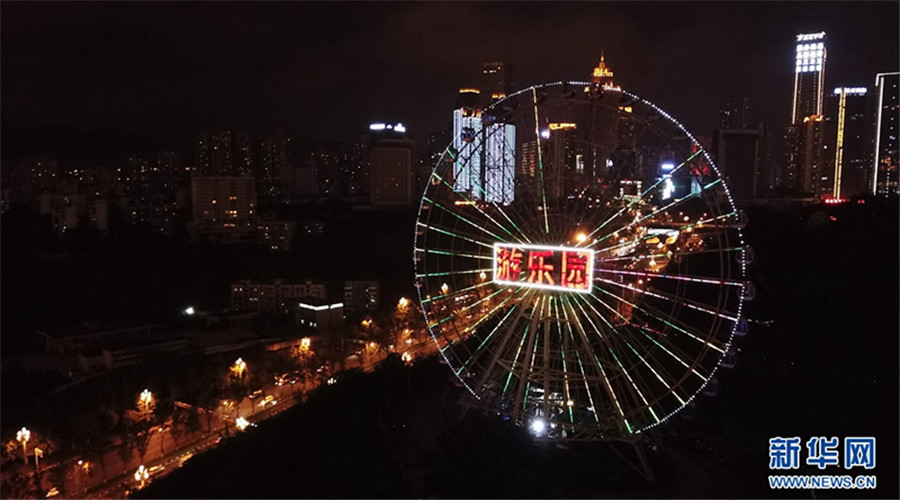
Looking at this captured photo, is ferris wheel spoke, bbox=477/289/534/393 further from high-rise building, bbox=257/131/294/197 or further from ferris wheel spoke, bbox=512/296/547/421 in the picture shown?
high-rise building, bbox=257/131/294/197

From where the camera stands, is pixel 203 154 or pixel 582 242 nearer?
pixel 582 242

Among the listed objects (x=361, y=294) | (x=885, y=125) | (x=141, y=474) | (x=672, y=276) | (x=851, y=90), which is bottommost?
(x=141, y=474)

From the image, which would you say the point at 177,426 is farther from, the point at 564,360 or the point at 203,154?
the point at 203,154

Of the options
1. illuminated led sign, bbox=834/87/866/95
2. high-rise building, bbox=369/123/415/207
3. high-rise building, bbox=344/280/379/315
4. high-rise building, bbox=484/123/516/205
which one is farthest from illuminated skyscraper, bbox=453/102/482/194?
high-rise building, bbox=369/123/415/207

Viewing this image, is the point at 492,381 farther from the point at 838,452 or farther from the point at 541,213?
the point at 838,452

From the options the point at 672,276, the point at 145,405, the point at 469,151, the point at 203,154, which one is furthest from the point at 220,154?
the point at 672,276

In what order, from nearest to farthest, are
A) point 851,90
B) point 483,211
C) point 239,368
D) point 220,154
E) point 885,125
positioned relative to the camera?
point 483,211 < point 239,368 < point 885,125 < point 851,90 < point 220,154

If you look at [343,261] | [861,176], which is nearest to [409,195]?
[343,261]
